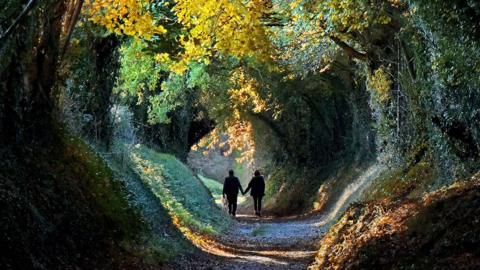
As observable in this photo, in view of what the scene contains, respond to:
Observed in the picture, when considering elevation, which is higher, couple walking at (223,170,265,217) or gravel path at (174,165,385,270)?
couple walking at (223,170,265,217)

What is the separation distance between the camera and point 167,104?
22094 mm

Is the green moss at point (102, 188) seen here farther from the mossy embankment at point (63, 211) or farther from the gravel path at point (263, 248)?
the gravel path at point (263, 248)

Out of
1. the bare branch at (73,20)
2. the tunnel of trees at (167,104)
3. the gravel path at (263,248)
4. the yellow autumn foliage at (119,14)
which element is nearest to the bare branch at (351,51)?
the tunnel of trees at (167,104)

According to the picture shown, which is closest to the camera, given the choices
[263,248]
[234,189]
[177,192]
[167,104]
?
[263,248]

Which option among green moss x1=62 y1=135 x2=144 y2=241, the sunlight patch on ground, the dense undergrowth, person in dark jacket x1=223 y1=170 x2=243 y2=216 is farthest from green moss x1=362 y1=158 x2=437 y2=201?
person in dark jacket x1=223 y1=170 x2=243 y2=216

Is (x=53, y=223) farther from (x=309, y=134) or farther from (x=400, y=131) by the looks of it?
(x=309, y=134)

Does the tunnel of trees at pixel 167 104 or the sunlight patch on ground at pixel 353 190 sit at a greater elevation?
the tunnel of trees at pixel 167 104

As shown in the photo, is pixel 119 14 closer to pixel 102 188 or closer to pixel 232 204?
pixel 102 188

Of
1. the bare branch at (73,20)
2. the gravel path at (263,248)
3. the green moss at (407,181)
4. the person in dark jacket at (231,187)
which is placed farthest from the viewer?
the person in dark jacket at (231,187)

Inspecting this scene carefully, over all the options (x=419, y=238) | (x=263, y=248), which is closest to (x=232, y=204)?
(x=263, y=248)

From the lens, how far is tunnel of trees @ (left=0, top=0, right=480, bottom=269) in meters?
6.92

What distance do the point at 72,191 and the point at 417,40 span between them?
24.1ft

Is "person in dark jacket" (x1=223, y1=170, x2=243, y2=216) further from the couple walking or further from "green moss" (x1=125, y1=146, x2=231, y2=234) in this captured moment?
"green moss" (x1=125, y1=146, x2=231, y2=234)

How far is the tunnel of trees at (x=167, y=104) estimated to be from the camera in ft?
22.7
